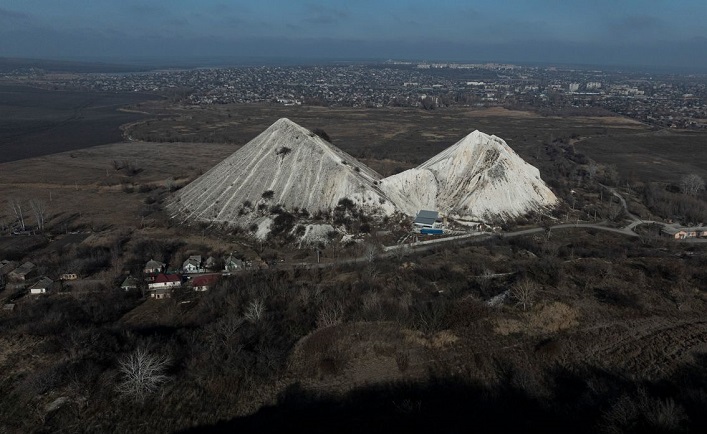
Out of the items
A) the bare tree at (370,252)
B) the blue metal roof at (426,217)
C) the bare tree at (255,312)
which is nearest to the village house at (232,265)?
the bare tree at (255,312)

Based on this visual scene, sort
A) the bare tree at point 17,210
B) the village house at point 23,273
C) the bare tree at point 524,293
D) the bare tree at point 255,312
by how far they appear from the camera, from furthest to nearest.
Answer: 1. the bare tree at point 17,210
2. the village house at point 23,273
3. the bare tree at point 524,293
4. the bare tree at point 255,312

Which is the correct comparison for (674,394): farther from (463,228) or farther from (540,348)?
(463,228)

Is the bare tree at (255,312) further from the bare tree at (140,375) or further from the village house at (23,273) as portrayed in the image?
the village house at (23,273)

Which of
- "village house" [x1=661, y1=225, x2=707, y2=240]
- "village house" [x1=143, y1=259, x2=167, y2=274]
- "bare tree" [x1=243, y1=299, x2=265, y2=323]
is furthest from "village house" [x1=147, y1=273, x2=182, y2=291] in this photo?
"village house" [x1=661, y1=225, x2=707, y2=240]

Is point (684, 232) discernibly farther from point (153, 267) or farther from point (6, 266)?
point (6, 266)

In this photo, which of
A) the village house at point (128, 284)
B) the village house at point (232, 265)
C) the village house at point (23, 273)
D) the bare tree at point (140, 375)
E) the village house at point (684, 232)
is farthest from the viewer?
the village house at point (684, 232)

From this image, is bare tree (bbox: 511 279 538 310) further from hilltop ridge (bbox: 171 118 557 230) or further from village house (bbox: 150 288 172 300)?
village house (bbox: 150 288 172 300)
